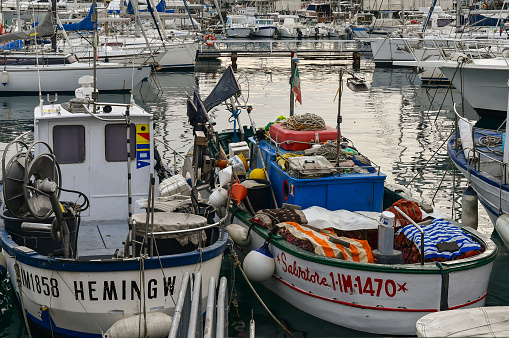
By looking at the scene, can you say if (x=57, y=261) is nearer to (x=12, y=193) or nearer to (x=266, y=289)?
(x=12, y=193)

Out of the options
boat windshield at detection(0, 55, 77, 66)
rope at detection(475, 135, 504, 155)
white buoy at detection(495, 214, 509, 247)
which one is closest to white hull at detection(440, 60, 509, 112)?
rope at detection(475, 135, 504, 155)

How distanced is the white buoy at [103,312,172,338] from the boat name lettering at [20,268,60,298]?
0.95 m

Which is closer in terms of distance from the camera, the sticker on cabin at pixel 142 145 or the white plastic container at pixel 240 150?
the sticker on cabin at pixel 142 145

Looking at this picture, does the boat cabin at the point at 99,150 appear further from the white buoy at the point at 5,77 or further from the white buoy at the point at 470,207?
the white buoy at the point at 5,77

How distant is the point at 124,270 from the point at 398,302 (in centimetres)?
349

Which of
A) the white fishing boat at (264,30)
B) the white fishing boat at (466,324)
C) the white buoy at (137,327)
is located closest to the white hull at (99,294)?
the white buoy at (137,327)

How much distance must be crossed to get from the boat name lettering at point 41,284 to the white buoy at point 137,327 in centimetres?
95

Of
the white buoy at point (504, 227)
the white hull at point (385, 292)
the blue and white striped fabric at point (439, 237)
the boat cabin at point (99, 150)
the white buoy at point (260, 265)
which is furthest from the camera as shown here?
the white buoy at point (504, 227)

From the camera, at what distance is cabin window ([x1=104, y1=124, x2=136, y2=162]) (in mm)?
10172

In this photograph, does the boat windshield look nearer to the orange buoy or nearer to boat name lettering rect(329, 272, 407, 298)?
the orange buoy

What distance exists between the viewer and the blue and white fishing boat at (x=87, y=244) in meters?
7.96

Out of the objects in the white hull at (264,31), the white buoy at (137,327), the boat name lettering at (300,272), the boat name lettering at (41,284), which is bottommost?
the white buoy at (137,327)

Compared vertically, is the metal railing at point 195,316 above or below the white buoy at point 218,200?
above

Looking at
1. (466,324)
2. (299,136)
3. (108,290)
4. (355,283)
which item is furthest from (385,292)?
(299,136)
